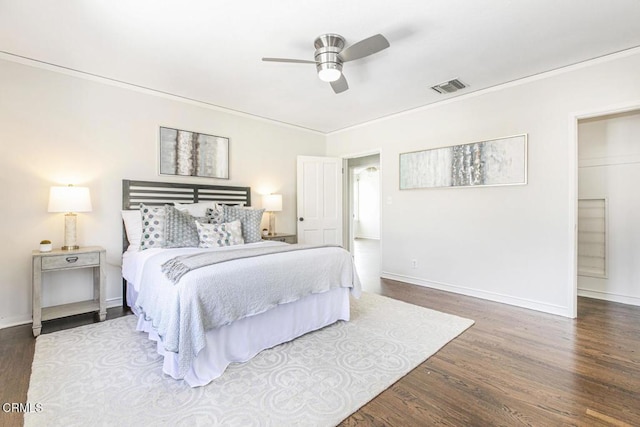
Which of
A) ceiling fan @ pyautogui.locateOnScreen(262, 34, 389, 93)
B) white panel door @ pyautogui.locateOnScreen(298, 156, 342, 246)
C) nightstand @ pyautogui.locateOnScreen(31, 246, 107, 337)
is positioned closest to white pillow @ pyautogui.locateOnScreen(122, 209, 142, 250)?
nightstand @ pyautogui.locateOnScreen(31, 246, 107, 337)

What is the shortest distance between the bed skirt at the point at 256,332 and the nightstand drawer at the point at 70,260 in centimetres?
90

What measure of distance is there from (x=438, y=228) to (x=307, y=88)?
2.62 meters

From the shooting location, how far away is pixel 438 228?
13.9 ft

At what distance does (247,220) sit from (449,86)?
9.77ft

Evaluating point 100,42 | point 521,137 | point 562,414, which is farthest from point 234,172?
point 562,414

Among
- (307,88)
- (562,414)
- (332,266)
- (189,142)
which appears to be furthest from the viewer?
(189,142)

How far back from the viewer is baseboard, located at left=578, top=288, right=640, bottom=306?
138 inches

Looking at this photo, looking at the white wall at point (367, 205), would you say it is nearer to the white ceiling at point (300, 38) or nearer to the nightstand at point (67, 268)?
the white ceiling at point (300, 38)

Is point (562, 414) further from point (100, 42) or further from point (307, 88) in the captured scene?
point (100, 42)

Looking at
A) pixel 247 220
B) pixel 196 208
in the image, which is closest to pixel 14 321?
pixel 196 208

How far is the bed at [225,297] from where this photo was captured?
1.91 m

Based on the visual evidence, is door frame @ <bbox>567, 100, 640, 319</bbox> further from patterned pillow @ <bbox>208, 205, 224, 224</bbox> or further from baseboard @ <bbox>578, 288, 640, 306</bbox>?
patterned pillow @ <bbox>208, 205, 224, 224</bbox>

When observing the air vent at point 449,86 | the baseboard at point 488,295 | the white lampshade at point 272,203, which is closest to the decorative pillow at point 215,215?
the white lampshade at point 272,203

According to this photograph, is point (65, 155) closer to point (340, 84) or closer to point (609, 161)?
point (340, 84)
